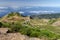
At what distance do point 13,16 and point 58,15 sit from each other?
5.08m

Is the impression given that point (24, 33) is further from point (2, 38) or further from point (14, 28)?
point (2, 38)

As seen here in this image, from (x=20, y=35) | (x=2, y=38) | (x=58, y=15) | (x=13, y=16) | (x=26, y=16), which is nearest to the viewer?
(x=2, y=38)

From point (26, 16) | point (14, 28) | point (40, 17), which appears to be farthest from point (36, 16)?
point (14, 28)

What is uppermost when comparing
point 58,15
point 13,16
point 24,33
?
point 24,33

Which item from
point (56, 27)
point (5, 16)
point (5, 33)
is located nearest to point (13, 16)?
point (5, 16)

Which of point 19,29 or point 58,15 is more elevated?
point 19,29

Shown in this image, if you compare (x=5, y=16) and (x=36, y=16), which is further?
(x=36, y=16)

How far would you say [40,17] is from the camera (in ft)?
50.0

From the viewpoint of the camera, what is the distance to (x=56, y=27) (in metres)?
12.9

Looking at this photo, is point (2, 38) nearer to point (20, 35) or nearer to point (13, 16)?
point (20, 35)

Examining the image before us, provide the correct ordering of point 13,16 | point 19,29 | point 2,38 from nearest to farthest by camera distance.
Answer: point 2,38 < point 19,29 < point 13,16

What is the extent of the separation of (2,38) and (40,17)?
28.1ft

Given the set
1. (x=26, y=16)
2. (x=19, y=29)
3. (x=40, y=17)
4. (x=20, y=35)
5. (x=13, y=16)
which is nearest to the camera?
(x=20, y=35)

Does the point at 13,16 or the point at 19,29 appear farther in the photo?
the point at 13,16
